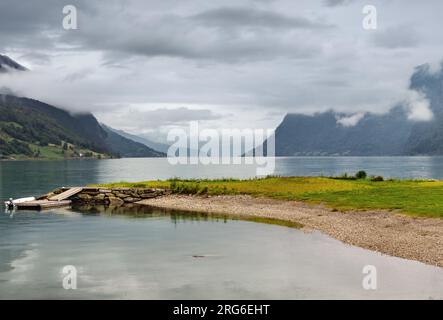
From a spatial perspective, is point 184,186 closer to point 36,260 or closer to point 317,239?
point 317,239

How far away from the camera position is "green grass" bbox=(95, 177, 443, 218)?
55634 millimetres

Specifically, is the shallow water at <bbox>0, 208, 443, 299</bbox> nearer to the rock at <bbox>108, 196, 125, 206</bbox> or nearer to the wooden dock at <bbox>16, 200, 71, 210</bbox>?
the wooden dock at <bbox>16, 200, 71, 210</bbox>

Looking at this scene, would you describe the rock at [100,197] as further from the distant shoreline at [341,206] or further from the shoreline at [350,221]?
the shoreline at [350,221]

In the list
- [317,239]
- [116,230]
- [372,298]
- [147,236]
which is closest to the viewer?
[372,298]

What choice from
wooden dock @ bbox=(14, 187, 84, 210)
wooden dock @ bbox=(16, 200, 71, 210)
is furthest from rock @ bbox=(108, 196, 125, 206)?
wooden dock @ bbox=(16, 200, 71, 210)

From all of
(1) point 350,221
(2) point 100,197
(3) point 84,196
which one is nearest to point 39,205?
(3) point 84,196

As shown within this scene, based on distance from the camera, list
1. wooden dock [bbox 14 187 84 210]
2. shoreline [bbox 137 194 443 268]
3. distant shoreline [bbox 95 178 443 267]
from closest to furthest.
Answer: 1. shoreline [bbox 137 194 443 268]
2. distant shoreline [bbox 95 178 443 267]
3. wooden dock [bbox 14 187 84 210]

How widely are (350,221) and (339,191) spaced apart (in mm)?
21306

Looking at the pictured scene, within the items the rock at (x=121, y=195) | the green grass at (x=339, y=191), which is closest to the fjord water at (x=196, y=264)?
the green grass at (x=339, y=191)

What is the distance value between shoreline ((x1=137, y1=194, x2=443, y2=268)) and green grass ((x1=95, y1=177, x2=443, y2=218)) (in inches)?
78.5

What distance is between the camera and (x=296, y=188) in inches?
3167
